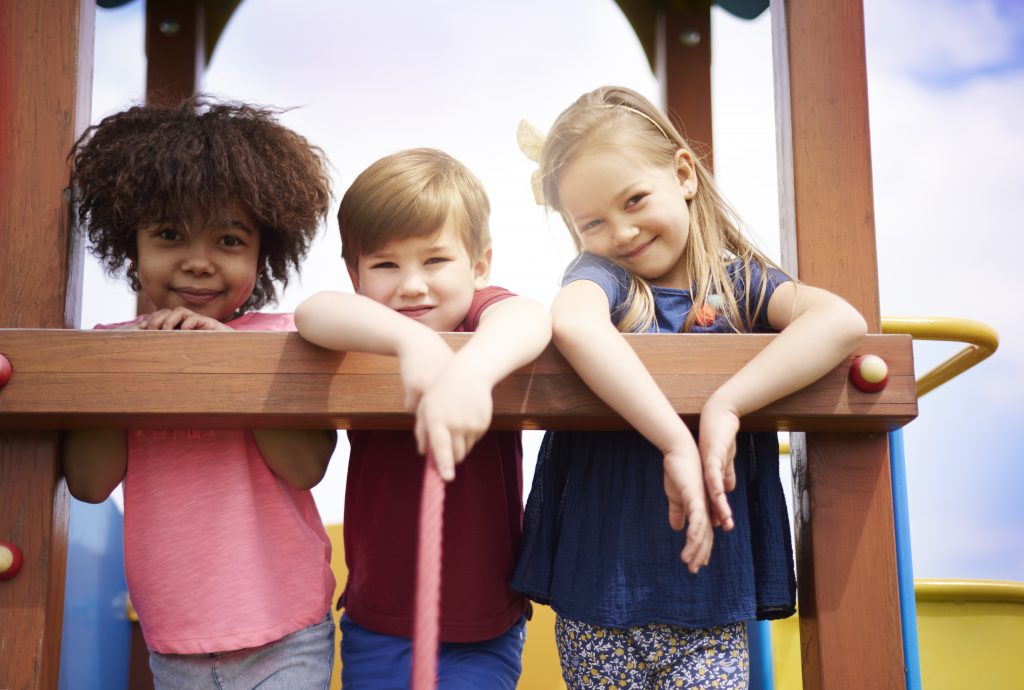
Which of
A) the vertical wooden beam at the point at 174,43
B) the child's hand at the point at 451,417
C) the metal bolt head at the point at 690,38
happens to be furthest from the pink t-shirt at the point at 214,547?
the metal bolt head at the point at 690,38

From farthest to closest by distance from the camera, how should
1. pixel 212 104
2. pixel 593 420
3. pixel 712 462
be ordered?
pixel 212 104
pixel 593 420
pixel 712 462

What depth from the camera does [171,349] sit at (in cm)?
140

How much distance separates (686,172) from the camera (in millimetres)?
1806

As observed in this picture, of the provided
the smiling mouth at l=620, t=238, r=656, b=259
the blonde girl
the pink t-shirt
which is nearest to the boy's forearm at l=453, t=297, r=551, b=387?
the blonde girl

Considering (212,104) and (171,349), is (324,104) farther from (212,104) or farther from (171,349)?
(171,349)

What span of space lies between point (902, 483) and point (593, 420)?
65 centimetres

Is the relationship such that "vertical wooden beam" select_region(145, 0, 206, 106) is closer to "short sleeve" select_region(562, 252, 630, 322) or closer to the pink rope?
"short sleeve" select_region(562, 252, 630, 322)

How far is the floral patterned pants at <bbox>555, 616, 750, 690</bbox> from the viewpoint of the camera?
1.51 metres

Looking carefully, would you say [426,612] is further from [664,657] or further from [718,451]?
[664,657]

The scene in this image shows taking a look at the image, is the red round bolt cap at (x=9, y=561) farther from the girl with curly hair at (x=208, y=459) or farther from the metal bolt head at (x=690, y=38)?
the metal bolt head at (x=690, y=38)

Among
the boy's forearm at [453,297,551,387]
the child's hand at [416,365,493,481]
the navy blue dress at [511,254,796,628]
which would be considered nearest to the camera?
the child's hand at [416,365,493,481]

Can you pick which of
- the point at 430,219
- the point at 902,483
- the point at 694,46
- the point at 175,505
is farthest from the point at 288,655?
the point at 694,46

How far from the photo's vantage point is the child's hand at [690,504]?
1.26 meters

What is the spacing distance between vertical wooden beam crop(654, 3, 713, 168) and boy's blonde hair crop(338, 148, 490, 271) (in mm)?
1216
